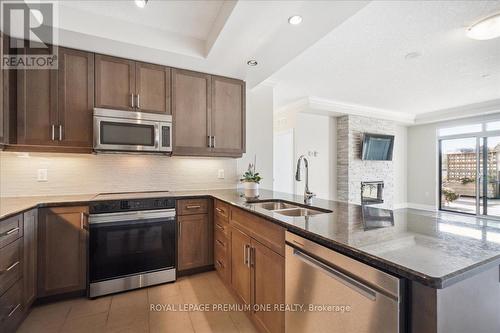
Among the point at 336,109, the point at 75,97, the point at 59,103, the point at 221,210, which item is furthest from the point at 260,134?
the point at 336,109

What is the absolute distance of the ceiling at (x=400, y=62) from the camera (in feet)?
7.16

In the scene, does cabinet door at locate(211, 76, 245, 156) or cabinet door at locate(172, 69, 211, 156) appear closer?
cabinet door at locate(172, 69, 211, 156)

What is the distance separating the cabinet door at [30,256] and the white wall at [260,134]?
2.27 meters

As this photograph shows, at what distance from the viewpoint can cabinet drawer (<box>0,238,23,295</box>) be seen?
62.1 inches

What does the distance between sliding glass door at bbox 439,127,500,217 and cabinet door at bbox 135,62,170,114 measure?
7088 millimetres

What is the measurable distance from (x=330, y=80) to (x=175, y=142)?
2672 mm

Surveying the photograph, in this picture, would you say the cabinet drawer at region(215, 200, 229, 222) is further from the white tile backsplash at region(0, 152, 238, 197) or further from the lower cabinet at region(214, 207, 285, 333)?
the white tile backsplash at region(0, 152, 238, 197)

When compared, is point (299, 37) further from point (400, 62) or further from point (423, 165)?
point (423, 165)

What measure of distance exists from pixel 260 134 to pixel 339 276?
2732 mm

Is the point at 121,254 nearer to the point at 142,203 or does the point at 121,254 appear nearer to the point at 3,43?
the point at 142,203

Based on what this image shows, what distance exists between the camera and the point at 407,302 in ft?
2.66

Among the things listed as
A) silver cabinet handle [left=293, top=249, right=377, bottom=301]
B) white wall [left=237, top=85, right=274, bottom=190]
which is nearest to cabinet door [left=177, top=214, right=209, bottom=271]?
white wall [left=237, top=85, right=274, bottom=190]

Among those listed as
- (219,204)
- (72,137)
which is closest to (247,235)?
(219,204)

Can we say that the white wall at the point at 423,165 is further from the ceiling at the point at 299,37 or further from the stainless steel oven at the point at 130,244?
the stainless steel oven at the point at 130,244
